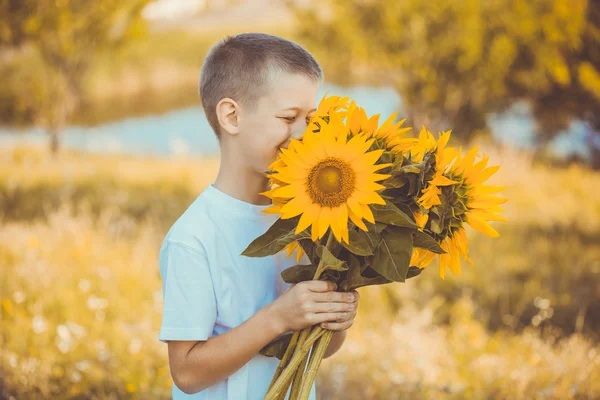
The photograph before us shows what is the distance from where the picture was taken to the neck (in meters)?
1.67

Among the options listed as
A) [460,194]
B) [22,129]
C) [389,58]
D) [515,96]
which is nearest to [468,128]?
[515,96]

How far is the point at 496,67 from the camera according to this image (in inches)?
363

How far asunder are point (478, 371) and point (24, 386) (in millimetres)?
2306

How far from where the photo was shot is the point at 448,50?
8.64 m

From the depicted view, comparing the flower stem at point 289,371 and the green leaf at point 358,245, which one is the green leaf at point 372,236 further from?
the flower stem at point 289,371

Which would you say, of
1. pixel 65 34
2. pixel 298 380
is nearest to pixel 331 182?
pixel 298 380

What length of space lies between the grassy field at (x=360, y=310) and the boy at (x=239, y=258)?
5.12 feet

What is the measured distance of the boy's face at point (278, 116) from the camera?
156 cm

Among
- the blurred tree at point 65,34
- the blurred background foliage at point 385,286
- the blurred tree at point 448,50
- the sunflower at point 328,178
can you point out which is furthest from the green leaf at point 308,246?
the blurred tree at point 65,34

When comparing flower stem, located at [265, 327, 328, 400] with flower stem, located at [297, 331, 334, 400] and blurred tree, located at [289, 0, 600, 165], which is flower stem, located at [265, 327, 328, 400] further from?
blurred tree, located at [289, 0, 600, 165]

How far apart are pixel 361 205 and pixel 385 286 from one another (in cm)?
333

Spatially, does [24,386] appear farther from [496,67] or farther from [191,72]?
[191,72]

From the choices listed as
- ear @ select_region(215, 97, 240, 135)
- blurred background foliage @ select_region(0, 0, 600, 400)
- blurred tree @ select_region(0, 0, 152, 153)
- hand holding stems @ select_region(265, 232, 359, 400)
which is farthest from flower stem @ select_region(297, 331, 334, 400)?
blurred tree @ select_region(0, 0, 152, 153)

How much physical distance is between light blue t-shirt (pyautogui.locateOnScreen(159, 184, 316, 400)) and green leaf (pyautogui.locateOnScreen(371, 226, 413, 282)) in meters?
0.45
